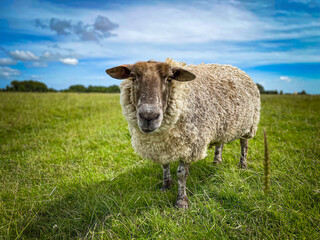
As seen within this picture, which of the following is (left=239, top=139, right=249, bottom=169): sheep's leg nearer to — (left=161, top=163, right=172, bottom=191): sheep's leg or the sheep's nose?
(left=161, top=163, right=172, bottom=191): sheep's leg

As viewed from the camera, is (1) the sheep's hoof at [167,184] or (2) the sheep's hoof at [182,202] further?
(1) the sheep's hoof at [167,184]

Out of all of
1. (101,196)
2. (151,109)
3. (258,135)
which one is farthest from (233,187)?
(258,135)

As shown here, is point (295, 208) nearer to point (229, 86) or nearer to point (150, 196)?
point (150, 196)

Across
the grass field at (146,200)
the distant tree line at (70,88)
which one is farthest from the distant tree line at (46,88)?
the grass field at (146,200)

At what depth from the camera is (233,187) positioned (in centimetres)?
332

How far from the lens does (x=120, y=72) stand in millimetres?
3172

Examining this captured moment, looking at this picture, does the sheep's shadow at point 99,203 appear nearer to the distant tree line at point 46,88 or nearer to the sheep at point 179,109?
the sheep at point 179,109

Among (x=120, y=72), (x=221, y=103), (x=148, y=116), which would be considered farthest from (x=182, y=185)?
(x=120, y=72)

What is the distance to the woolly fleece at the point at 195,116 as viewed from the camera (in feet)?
10.6

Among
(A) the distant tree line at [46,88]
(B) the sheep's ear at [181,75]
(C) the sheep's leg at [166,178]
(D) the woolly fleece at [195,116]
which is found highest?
(A) the distant tree line at [46,88]

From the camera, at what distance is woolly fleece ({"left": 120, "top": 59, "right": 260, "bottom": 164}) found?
10.6 feet

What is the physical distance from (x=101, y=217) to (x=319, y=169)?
3.70 meters

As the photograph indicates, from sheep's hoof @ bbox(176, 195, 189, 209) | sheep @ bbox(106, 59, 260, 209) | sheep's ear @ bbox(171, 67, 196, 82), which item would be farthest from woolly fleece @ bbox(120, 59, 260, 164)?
sheep's hoof @ bbox(176, 195, 189, 209)

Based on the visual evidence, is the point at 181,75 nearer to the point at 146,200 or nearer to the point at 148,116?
the point at 148,116
